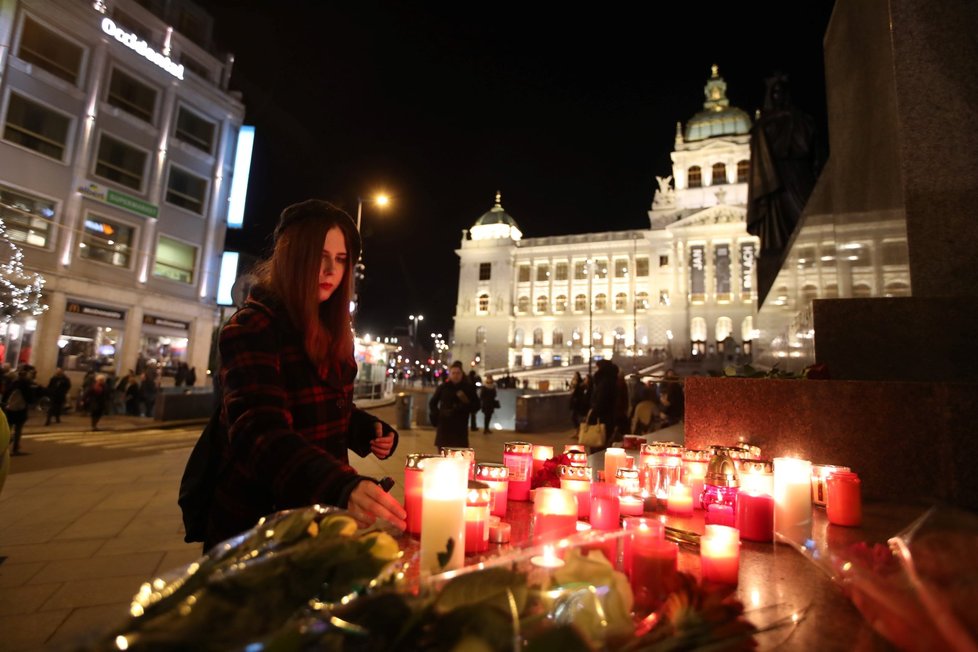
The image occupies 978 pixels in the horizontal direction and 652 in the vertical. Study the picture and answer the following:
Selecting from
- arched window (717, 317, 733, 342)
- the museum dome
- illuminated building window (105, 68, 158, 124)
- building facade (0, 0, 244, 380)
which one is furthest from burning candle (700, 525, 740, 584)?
the museum dome

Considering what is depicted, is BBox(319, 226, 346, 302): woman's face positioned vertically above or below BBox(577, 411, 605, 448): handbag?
above

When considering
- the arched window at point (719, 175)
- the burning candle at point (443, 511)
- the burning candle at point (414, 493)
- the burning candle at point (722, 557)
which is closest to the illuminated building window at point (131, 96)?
the burning candle at point (414, 493)

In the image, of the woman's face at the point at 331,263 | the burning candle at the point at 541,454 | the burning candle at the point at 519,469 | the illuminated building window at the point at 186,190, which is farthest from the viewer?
the illuminated building window at the point at 186,190

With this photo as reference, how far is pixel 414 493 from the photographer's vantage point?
1569 millimetres

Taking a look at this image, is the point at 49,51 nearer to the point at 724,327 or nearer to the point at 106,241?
the point at 106,241

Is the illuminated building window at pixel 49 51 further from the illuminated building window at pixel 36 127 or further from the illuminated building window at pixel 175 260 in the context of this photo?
the illuminated building window at pixel 175 260

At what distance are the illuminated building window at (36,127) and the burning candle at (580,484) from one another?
69.2ft

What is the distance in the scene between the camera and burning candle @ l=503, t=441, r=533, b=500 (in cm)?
205

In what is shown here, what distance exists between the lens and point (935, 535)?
896mm

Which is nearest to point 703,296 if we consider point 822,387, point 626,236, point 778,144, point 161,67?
point 626,236

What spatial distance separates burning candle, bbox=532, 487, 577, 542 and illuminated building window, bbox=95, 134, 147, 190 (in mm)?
22251

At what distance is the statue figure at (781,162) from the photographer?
8.68 m

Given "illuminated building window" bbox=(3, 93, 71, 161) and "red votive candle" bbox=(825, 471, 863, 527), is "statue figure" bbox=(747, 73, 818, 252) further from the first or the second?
"illuminated building window" bbox=(3, 93, 71, 161)

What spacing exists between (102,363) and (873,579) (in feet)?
71.9
